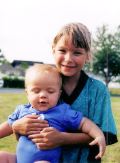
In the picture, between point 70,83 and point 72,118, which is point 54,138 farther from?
point 70,83

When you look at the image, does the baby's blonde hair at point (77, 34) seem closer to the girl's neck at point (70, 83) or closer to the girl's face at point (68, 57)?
the girl's face at point (68, 57)

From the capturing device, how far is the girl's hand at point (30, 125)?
10.9 ft

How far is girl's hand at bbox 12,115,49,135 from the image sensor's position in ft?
10.9

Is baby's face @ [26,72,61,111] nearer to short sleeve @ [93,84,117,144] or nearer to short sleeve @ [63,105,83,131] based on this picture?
→ short sleeve @ [63,105,83,131]

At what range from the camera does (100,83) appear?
11.7 feet

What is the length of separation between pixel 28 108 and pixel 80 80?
48cm

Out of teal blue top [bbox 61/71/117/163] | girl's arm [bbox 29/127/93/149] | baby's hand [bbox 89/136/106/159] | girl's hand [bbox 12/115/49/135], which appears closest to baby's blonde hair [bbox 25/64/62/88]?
teal blue top [bbox 61/71/117/163]

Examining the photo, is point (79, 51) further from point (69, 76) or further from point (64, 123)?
point (64, 123)

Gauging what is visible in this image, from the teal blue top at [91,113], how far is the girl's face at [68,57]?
0.62 feet

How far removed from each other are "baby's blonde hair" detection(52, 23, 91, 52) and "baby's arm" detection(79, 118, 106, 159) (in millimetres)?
590

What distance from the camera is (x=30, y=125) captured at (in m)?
3.36

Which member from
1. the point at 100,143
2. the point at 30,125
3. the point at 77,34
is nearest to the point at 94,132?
the point at 100,143

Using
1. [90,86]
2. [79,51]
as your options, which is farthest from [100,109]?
[79,51]

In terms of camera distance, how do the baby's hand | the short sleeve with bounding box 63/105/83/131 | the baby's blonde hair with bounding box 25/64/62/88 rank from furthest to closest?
the baby's blonde hair with bounding box 25/64/62/88
the short sleeve with bounding box 63/105/83/131
the baby's hand
